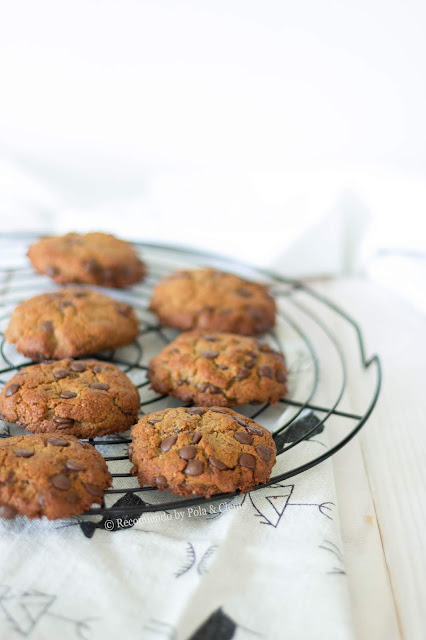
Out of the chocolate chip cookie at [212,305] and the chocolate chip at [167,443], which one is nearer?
the chocolate chip at [167,443]

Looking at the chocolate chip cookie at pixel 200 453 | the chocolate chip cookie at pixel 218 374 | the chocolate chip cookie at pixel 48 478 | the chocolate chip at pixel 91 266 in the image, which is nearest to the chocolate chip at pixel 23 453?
the chocolate chip cookie at pixel 48 478

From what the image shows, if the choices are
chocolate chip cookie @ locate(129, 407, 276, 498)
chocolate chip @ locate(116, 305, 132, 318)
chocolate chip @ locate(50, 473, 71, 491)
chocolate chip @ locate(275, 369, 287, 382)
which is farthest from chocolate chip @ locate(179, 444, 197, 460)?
chocolate chip @ locate(116, 305, 132, 318)

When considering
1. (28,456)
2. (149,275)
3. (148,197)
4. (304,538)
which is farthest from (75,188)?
(304,538)

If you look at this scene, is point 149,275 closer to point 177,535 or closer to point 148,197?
point 148,197

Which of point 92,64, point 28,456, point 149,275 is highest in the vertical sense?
point 92,64

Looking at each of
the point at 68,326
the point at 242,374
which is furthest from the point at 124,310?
the point at 242,374

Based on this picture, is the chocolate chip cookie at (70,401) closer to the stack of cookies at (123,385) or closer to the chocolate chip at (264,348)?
the stack of cookies at (123,385)

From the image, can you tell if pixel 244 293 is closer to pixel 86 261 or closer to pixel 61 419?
pixel 86 261
